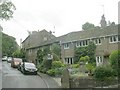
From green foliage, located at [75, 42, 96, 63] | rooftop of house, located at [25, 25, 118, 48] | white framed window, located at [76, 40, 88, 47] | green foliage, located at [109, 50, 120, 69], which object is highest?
rooftop of house, located at [25, 25, 118, 48]

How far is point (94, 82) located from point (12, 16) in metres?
13.7

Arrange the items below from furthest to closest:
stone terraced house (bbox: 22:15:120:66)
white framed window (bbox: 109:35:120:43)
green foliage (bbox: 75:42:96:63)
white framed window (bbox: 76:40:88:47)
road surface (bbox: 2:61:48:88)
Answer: white framed window (bbox: 76:40:88:47), green foliage (bbox: 75:42:96:63), stone terraced house (bbox: 22:15:120:66), white framed window (bbox: 109:35:120:43), road surface (bbox: 2:61:48:88)

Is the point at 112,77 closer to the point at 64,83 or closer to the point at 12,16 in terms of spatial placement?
the point at 64,83

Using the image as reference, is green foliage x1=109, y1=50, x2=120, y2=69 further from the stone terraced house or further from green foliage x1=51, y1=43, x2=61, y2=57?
green foliage x1=51, y1=43, x2=61, y2=57

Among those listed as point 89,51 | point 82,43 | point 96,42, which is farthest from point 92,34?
point 89,51

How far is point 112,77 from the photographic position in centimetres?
2575

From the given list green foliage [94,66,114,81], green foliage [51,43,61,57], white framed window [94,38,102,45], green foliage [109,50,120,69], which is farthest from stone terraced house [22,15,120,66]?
green foliage [94,66,114,81]

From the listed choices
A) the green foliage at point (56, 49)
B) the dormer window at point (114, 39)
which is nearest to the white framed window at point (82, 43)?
the green foliage at point (56, 49)

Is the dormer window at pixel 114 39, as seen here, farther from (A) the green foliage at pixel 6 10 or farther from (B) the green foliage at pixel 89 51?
(A) the green foliage at pixel 6 10

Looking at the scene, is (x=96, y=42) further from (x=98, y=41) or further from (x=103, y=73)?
(x=103, y=73)

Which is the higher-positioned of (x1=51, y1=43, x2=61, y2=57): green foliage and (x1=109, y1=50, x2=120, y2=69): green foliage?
(x1=51, y1=43, x2=61, y2=57): green foliage

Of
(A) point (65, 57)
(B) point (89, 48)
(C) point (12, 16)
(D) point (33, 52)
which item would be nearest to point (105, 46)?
(B) point (89, 48)

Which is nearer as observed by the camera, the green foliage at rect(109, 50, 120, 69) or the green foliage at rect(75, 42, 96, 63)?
the green foliage at rect(109, 50, 120, 69)

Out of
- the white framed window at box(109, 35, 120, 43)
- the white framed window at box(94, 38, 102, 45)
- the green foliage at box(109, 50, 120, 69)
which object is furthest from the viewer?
the white framed window at box(94, 38, 102, 45)
